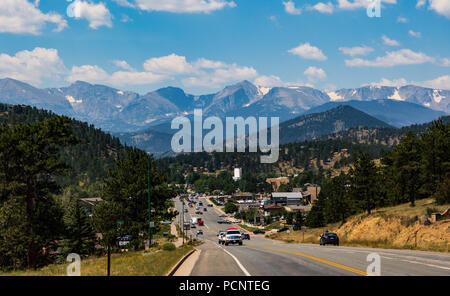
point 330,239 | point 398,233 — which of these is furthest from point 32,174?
point 398,233

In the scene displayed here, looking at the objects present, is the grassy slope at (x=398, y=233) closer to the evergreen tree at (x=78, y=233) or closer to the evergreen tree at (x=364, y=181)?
the evergreen tree at (x=364, y=181)

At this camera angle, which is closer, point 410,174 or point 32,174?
point 32,174

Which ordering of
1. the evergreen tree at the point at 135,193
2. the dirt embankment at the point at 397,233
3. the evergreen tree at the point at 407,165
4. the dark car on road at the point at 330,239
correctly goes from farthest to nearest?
1. the evergreen tree at the point at 407,165
2. the evergreen tree at the point at 135,193
3. the dark car on road at the point at 330,239
4. the dirt embankment at the point at 397,233

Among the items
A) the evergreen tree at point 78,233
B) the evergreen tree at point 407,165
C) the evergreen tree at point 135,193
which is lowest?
the evergreen tree at point 78,233

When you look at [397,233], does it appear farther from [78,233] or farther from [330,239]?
[78,233]

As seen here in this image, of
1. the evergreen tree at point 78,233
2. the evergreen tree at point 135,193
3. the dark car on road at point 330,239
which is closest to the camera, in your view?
the dark car on road at point 330,239

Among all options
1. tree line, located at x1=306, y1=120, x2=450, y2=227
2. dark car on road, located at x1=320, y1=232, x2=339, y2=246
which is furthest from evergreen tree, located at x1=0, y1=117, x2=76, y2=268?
tree line, located at x1=306, y1=120, x2=450, y2=227

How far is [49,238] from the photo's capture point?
52031mm

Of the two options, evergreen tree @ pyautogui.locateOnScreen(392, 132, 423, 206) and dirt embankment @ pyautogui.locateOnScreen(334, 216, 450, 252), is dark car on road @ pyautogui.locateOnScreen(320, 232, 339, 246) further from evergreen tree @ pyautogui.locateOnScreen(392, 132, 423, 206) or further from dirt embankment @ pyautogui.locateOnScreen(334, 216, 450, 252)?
evergreen tree @ pyautogui.locateOnScreen(392, 132, 423, 206)

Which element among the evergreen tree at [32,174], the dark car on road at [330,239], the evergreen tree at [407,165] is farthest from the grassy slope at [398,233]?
the evergreen tree at [32,174]

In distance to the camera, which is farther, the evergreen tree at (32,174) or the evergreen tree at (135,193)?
the evergreen tree at (135,193)
